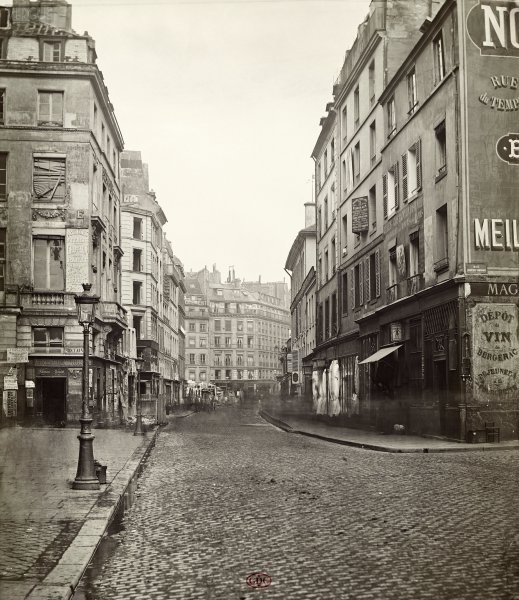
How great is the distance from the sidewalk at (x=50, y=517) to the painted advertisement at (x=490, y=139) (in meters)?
9.87

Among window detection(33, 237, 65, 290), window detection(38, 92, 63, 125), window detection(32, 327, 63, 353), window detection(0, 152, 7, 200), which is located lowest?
window detection(32, 327, 63, 353)

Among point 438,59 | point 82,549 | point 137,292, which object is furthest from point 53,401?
point 137,292

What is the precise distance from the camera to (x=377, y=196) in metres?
30.3

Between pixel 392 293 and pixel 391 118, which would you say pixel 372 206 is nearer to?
pixel 391 118

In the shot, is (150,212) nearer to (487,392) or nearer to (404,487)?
(487,392)

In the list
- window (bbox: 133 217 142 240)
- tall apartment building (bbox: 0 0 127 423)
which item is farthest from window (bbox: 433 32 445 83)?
window (bbox: 133 217 142 240)

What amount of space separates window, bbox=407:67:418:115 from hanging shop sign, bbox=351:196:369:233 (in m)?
6.47

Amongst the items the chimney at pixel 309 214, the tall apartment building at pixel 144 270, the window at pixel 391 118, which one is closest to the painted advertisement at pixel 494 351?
the window at pixel 391 118

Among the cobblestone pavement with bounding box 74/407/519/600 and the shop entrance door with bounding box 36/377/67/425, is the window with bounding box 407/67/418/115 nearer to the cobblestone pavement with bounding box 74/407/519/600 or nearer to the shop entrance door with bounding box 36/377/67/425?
the cobblestone pavement with bounding box 74/407/519/600

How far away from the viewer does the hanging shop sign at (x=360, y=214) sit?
104ft

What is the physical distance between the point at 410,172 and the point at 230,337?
112482mm

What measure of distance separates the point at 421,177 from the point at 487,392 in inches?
292

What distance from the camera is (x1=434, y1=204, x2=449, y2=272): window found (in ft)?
72.4

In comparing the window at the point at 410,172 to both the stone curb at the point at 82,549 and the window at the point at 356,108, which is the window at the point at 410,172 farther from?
the stone curb at the point at 82,549
